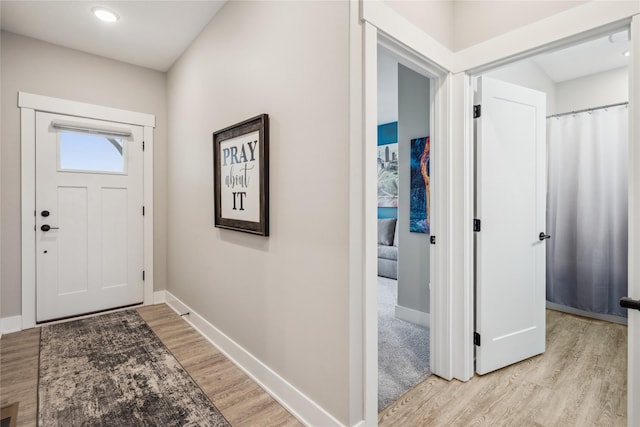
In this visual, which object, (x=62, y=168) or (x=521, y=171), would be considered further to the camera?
(x=62, y=168)

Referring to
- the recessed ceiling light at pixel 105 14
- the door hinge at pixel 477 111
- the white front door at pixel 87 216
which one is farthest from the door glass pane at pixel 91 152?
the door hinge at pixel 477 111

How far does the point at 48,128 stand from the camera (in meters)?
3.02

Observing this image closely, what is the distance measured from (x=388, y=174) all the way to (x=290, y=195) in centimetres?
452

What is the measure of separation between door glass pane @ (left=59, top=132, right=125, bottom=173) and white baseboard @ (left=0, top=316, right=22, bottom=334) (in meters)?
1.44

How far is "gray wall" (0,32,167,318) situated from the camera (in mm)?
2824

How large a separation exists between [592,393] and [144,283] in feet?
13.2

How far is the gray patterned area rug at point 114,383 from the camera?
173cm

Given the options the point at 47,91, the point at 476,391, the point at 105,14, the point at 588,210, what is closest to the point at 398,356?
the point at 476,391

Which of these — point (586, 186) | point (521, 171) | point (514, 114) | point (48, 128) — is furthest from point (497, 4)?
point (48, 128)

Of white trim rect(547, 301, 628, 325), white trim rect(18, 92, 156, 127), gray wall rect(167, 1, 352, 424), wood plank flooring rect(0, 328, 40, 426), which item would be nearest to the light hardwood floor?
wood plank flooring rect(0, 328, 40, 426)

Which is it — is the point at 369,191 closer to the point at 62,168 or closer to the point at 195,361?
the point at 195,361

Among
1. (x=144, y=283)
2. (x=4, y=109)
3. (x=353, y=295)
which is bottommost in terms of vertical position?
(x=144, y=283)

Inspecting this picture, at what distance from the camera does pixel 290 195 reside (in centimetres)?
180

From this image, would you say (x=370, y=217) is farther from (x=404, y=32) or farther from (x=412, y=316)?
(x=412, y=316)
